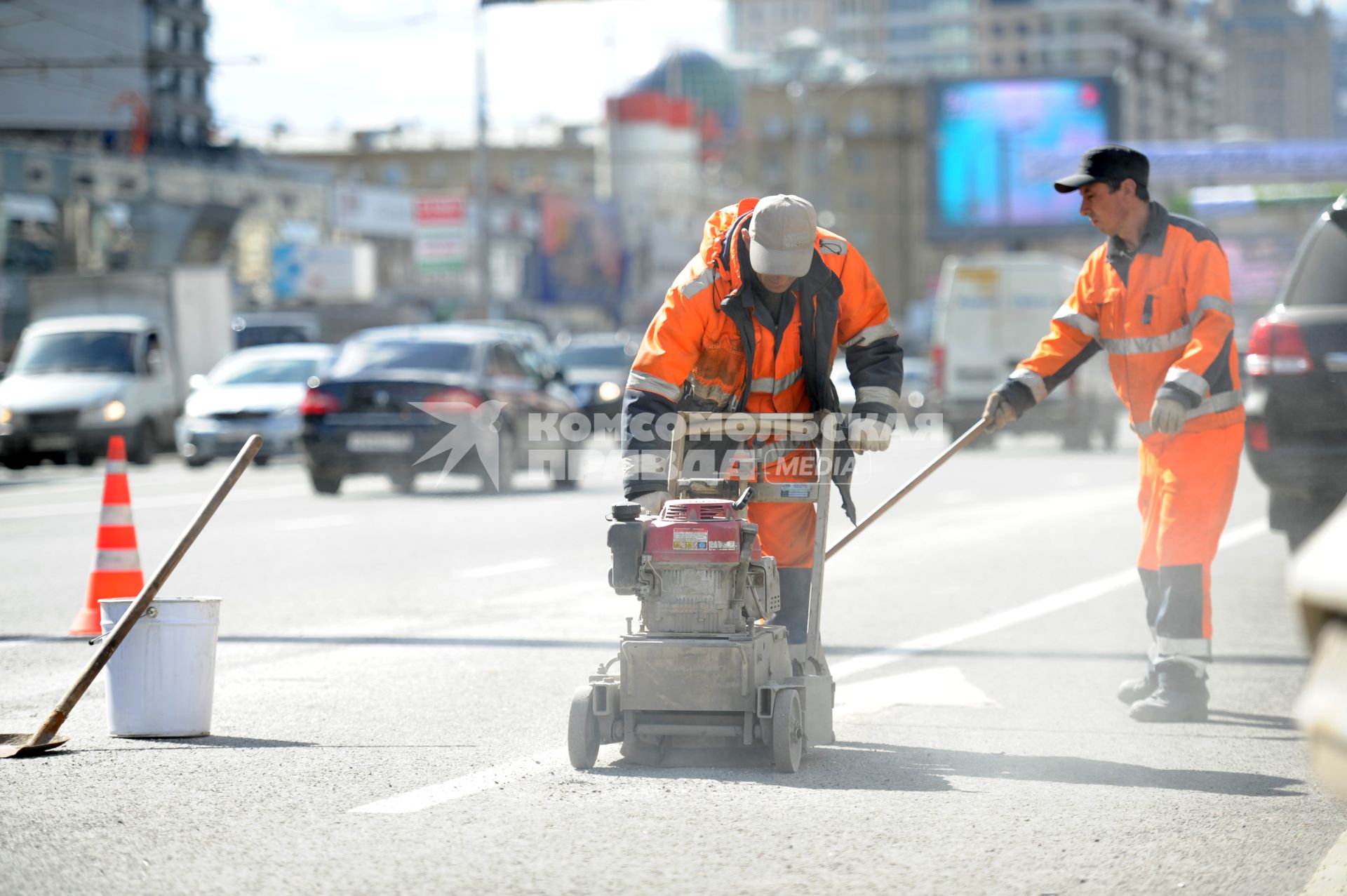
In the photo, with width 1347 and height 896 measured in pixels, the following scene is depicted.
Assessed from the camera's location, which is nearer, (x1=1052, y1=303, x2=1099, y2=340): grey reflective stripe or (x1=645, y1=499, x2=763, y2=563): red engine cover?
(x1=645, y1=499, x2=763, y2=563): red engine cover

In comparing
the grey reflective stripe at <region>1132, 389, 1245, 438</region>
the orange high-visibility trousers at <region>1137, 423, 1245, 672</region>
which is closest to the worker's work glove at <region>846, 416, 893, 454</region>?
the grey reflective stripe at <region>1132, 389, 1245, 438</region>

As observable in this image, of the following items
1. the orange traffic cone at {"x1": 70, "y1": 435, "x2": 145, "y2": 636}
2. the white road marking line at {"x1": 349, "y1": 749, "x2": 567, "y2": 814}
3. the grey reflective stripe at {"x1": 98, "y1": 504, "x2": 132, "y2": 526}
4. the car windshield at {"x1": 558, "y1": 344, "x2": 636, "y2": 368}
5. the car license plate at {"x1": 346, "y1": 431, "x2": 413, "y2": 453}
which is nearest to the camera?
the white road marking line at {"x1": 349, "y1": 749, "x2": 567, "y2": 814}

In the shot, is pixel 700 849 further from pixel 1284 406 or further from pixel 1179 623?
pixel 1284 406

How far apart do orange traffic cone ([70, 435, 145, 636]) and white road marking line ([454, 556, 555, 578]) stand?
308 cm

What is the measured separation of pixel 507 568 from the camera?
1298cm

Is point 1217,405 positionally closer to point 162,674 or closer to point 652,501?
point 652,501

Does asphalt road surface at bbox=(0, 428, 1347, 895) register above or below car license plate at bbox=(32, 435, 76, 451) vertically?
above

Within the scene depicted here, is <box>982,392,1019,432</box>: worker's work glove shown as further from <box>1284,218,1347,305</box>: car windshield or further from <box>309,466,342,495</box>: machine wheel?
<box>309,466,342,495</box>: machine wheel

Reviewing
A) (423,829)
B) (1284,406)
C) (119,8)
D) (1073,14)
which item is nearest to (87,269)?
(119,8)

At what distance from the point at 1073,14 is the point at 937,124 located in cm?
10277

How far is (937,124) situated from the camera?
7219 centimetres

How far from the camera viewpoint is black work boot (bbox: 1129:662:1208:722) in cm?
705

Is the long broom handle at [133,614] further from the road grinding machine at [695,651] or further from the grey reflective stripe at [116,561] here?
the grey reflective stripe at [116,561]

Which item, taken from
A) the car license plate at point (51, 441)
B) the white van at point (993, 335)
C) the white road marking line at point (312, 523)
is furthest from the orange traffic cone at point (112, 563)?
the white van at point (993, 335)
